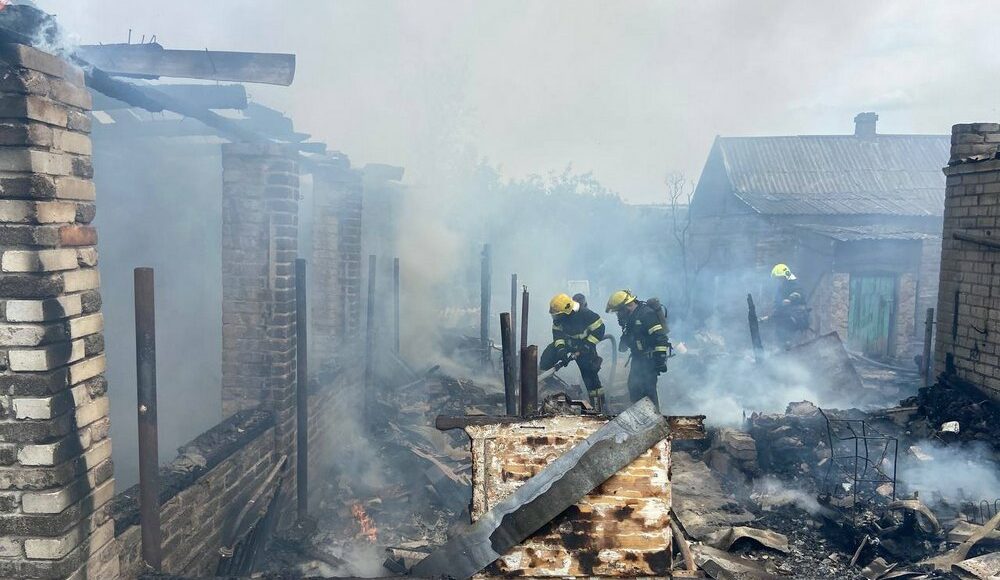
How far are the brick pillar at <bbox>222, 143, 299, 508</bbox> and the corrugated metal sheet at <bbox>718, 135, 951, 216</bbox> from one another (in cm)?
1738

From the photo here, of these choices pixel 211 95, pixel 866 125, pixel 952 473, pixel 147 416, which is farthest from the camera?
pixel 866 125

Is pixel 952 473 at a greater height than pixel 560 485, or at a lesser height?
Result: lesser

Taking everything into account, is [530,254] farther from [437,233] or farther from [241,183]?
[241,183]

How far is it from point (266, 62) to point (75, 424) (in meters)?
2.62

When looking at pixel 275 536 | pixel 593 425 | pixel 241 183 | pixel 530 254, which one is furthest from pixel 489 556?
pixel 530 254

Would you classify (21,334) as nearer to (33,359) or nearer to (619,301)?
(33,359)

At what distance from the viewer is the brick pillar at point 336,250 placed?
382 inches

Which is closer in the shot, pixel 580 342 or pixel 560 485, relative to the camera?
pixel 560 485

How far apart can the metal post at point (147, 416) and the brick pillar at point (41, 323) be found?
1.16 feet

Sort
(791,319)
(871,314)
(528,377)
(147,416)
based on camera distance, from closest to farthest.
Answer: (147,416), (528,377), (791,319), (871,314)

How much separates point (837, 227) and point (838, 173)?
14.0 feet

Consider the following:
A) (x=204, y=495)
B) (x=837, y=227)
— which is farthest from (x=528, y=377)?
(x=837, y=227)

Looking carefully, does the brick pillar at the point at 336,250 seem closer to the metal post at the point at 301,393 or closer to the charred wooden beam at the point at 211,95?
the metal post at the point at 301,393

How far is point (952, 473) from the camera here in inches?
271
